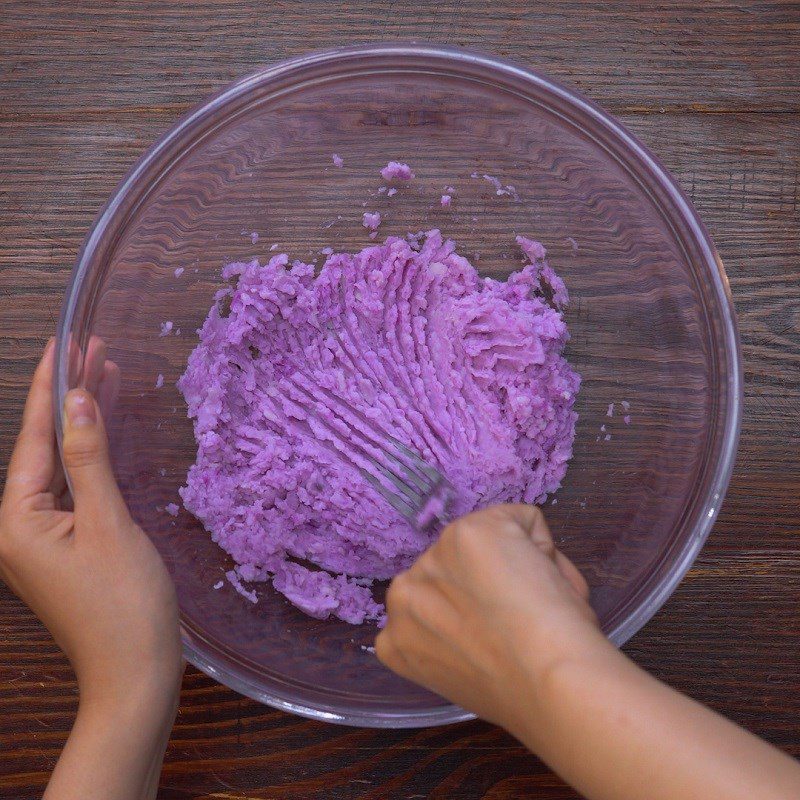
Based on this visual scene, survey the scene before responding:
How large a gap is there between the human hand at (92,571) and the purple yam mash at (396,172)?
43cm

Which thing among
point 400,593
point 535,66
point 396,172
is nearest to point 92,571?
point 400,593

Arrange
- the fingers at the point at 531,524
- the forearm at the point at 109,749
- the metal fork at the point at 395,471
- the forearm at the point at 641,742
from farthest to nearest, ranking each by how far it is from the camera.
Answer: the metal fork at the point at 395,471 < the forearm at the point at 109,749 < the fingers at the point at 531,524 < the forearm at the point at 641,742

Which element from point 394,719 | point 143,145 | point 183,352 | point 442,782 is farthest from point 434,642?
point 143,145

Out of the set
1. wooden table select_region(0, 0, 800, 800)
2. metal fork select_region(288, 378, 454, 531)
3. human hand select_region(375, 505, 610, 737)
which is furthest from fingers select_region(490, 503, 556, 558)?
wooden table select_region(0, 0, 800, 800)

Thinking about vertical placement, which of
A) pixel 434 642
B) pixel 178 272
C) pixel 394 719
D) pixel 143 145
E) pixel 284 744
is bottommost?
pixel 284 744

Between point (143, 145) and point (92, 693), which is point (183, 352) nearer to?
point (143, 145)

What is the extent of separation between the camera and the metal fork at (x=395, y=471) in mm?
869

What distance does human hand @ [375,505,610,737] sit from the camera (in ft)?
1.92

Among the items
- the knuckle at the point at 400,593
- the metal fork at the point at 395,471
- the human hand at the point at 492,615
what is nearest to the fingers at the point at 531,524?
the human hand at the point at 492,615

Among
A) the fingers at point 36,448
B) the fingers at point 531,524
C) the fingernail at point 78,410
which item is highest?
the fingers at point 531,524

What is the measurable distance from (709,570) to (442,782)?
0.41 m

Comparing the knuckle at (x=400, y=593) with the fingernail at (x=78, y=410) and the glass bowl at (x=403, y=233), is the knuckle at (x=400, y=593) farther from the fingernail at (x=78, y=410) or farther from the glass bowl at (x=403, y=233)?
the fingernail at (x=78, y=410)

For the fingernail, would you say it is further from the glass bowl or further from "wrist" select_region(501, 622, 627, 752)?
"wrist" select_region(501, 622, 627, 752)

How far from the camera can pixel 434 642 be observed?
0.65 meters
